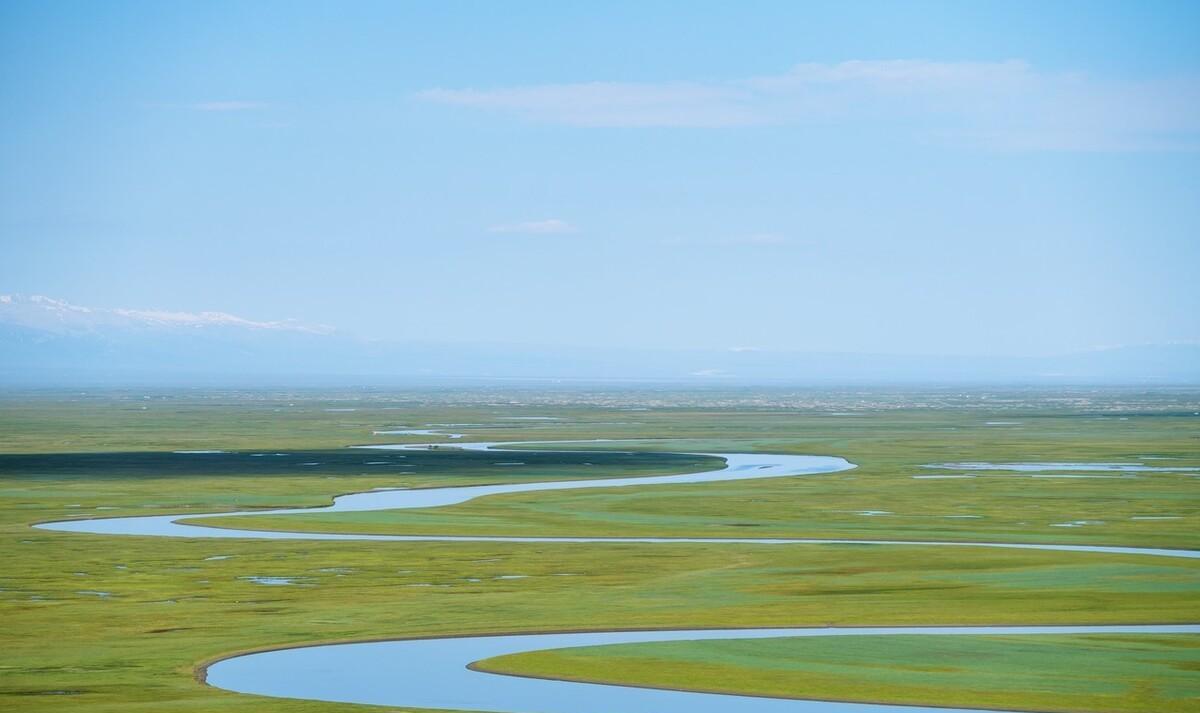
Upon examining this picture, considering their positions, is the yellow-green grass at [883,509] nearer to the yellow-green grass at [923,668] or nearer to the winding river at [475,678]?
the winding river at [475,678]

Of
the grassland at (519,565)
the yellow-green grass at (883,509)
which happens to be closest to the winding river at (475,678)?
the grassland at (519,565)

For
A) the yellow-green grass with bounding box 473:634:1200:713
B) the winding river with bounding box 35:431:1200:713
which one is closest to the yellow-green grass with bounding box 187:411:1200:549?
the winding river with bounding box 35:431:1200:713

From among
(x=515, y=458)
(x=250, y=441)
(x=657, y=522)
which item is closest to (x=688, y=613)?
(x=657, y=522)

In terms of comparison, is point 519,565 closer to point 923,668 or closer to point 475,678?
point 475,678

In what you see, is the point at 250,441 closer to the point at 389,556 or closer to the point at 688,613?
the point at 389,556

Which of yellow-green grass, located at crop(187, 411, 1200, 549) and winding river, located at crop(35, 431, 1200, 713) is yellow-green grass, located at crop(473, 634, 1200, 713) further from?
yellow-green grass, located at crop(187, 411, 1200, 549)
